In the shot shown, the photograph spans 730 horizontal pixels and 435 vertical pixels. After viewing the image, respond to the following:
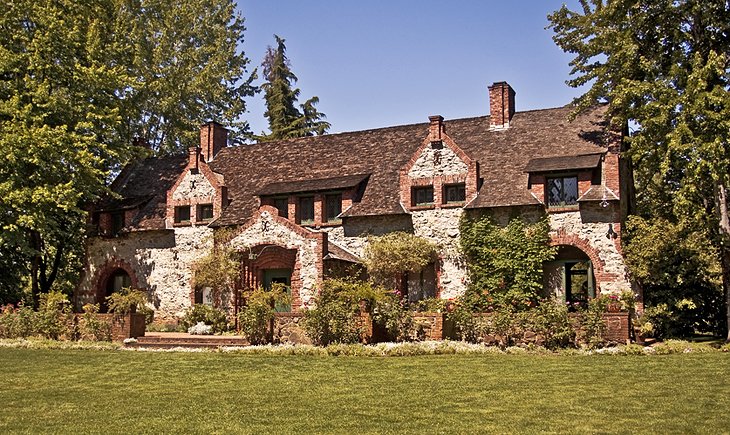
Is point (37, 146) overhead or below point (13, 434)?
overhead

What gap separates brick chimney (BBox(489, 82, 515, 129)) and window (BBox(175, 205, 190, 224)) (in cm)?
1413

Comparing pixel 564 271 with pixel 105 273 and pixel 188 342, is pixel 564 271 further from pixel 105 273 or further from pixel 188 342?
pixel 105 273

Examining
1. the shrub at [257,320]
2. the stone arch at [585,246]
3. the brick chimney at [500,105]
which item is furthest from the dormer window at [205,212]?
the stone arch at [585,246]

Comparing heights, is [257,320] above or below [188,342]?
above

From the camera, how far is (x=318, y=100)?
51.9 meters

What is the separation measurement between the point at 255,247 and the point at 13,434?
59.9 ft

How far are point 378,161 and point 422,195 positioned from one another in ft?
12.4

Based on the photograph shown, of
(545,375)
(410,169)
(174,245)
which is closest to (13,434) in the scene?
(545,375)

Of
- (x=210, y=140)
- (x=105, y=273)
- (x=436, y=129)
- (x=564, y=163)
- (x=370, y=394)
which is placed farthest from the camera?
(x=210, y=140)

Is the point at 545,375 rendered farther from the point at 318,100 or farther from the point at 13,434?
the point at 318,100

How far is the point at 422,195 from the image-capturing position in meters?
29.3

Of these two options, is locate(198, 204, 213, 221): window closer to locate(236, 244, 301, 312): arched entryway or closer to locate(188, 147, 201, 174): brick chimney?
locate(188, 147, 201, 174): brick chimney

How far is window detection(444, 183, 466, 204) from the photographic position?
28797 mm

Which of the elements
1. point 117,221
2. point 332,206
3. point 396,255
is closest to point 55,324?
point 117,221
